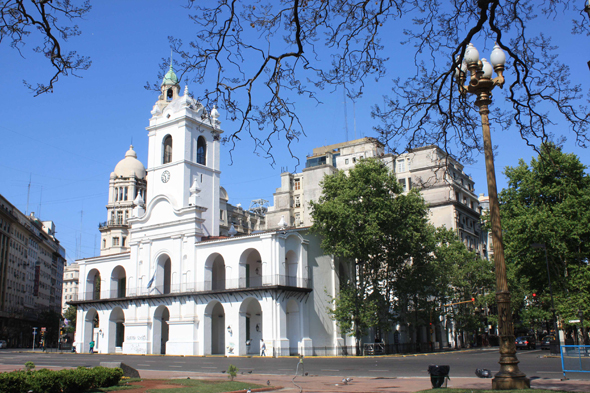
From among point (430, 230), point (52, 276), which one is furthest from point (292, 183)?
point (52, 276)

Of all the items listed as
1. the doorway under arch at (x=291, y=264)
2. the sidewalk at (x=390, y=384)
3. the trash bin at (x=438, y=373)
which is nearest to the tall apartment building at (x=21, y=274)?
the doorway under arch at (x=291, y=264)

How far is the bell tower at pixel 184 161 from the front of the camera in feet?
152

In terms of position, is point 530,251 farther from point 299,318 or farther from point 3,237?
point 3,237

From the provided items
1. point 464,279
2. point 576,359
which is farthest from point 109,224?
point 576,359

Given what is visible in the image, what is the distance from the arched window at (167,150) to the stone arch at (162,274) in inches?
359

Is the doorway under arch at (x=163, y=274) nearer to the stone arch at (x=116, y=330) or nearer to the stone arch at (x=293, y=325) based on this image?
the stone arch at (x=116, y=330)

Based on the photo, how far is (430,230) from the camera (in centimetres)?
4147

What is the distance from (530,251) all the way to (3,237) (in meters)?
69.5

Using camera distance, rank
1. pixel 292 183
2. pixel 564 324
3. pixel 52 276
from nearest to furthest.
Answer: pixel 564 324, pixel 292 183, pixel 52 276

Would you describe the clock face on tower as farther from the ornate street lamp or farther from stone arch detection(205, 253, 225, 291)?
the ornate street lamp

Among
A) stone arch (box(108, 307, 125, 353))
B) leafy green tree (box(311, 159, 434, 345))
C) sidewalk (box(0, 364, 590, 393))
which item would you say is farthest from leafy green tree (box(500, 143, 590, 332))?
stone arch (box(108, 307, 125, 353))

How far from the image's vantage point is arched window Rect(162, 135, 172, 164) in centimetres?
4878

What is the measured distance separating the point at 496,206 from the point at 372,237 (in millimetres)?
25966

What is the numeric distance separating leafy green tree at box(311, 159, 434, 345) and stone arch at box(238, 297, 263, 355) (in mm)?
6877
